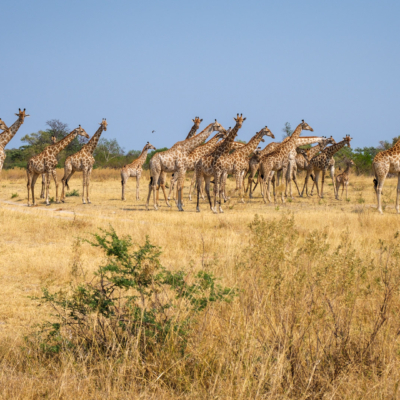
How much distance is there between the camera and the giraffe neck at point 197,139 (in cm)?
1449

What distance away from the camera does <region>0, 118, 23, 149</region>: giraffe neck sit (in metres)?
15.2

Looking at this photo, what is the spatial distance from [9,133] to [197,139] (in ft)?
20.6

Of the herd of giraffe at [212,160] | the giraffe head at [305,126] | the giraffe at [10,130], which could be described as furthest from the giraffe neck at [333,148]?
the giraffe at [10,130]

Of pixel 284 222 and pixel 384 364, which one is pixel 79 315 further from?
pixel 284 222

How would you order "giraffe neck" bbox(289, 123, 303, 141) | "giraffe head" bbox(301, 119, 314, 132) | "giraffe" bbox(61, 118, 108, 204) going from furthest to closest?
1. "giraffe head" bbox(301, 119, 314, 132)
2. "giraffe neck" bbox(289, 123, 303, 141)
3. "giraffe" bbox(61, 118, 108, 204)

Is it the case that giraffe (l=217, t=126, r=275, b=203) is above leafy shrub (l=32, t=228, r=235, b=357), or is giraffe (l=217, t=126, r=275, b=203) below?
above

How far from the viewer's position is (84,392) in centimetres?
289

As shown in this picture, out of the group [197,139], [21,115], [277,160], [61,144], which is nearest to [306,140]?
[277,160]

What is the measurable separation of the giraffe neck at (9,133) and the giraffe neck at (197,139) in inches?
227

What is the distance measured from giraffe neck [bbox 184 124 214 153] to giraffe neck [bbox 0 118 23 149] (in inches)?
227

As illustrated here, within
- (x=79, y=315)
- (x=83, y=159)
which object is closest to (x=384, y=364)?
(x=79, y=315)

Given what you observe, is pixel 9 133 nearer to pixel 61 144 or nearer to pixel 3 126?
pixel 3 126

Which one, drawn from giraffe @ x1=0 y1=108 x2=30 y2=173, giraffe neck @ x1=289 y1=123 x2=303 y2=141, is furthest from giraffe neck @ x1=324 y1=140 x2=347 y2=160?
giraffe @ x1=0 y1=108 x2=30 y2=173

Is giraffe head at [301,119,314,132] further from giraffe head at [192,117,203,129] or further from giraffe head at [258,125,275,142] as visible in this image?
giraffe head at [192,117,203,129]
